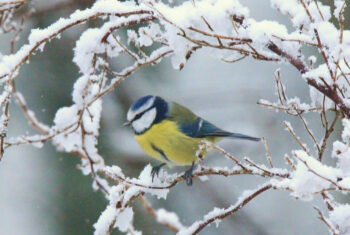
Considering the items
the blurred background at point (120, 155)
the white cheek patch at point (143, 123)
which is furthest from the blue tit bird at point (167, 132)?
the blurred background at point (120, 155)

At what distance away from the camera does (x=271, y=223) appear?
6.01 metres

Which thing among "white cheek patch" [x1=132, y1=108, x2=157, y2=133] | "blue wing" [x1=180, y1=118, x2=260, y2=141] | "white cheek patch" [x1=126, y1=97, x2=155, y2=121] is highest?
"white cheek patch" [x1=126, y1=97, x2=155, y2=121]

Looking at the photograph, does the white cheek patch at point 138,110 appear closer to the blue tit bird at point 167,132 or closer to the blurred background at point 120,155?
the blue tit bird at point 167,132

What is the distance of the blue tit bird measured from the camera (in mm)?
2873

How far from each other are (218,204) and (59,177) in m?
1.52

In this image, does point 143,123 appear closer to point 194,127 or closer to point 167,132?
point 167,132

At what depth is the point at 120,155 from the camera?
521 cm

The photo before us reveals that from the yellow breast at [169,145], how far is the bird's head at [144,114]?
4 cm

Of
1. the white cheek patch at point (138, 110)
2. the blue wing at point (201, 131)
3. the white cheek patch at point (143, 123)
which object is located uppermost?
the white cheek patch at point (138, 110)

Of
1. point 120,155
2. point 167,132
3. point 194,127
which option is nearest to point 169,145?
point 167,132

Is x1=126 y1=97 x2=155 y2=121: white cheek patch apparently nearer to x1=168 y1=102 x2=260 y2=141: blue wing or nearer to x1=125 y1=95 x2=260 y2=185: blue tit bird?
x1=125 y1=95 x2=260 y2=185: blue tit bird

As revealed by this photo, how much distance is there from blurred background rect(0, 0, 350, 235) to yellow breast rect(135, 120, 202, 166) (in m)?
1.68

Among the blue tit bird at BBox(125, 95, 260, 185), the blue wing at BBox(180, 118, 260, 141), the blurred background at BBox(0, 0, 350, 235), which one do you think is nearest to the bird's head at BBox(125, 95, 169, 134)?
the blue tit bird at BBox(125, 95, 260, 185)

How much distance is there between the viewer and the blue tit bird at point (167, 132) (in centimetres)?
287
